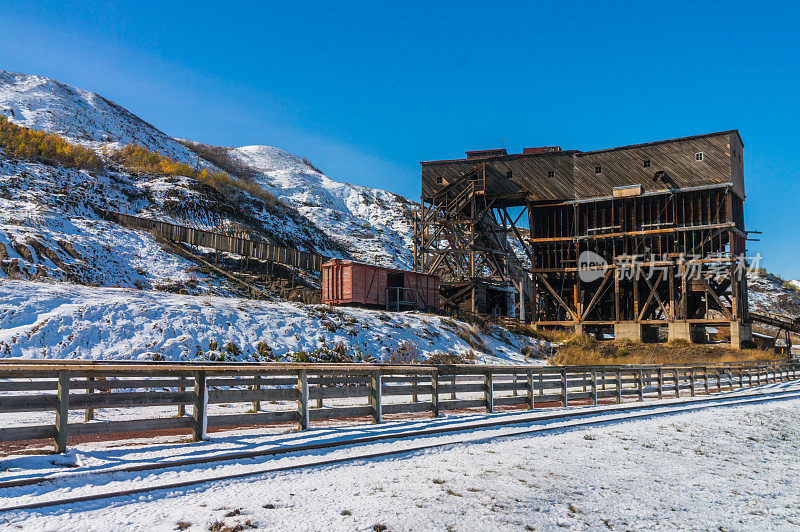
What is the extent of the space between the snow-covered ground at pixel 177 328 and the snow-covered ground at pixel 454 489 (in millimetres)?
13303

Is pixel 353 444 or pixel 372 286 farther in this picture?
pixel 372 286

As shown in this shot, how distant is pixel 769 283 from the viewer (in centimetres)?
13262

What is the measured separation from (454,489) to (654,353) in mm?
41306

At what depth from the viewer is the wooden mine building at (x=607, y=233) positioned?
4775cm

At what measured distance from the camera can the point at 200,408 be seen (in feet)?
34.4

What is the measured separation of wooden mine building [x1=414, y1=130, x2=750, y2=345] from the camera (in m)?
47.8

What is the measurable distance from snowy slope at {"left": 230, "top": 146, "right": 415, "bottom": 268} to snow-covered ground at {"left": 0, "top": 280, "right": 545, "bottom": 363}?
51.8m

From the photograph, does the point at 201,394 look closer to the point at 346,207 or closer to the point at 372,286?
the point at 372,286

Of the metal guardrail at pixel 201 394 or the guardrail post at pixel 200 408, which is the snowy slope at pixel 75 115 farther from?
the guardrail post at pixel 200 408

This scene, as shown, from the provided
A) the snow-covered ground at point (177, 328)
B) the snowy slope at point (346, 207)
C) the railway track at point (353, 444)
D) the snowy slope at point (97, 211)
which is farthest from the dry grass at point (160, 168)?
the railway track at point (353, 444)

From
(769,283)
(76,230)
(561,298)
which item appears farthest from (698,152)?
(769,283)

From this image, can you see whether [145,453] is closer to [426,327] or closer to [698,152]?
[426,327]

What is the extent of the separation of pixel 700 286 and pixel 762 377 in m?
11.5

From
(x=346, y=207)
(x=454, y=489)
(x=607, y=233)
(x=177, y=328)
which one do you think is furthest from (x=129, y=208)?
(x=346, y=207)
